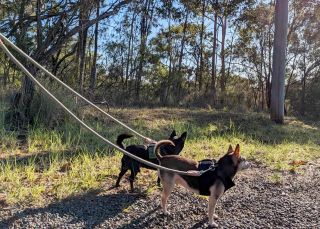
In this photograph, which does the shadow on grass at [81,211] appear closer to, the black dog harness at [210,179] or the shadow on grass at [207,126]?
the black dog harness at [210,179]

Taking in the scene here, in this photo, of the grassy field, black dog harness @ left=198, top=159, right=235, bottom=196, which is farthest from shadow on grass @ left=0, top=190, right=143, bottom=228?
black dog harness @ left=198, top=159, right=235, bottom=196

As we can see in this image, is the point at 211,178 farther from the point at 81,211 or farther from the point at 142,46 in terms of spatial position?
the point at 142,46

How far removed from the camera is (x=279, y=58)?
40.7 feet

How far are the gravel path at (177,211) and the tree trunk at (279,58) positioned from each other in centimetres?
782

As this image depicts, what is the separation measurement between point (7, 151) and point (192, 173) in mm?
3648

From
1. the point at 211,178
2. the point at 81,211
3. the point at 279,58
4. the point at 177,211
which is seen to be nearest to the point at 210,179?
the point at 211,178

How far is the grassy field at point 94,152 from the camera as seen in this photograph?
184 inches

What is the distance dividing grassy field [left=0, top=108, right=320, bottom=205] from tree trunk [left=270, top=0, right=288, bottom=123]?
1553mm

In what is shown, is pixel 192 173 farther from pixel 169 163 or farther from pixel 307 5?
pixel 307 5

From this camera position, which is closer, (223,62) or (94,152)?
(94,152)

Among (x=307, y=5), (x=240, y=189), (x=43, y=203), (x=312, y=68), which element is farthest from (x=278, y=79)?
(x=312, y=68)

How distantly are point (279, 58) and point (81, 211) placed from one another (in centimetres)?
1003

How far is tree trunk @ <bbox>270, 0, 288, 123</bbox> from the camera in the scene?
12.3 metres

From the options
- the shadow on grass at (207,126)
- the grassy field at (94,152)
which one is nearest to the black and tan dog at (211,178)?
the grassy field at (94,152)
